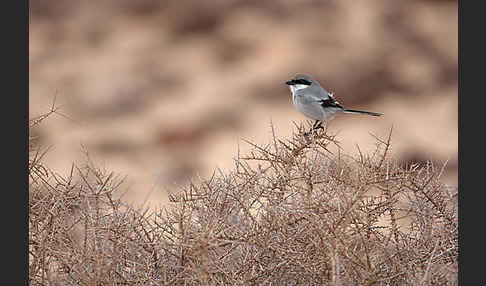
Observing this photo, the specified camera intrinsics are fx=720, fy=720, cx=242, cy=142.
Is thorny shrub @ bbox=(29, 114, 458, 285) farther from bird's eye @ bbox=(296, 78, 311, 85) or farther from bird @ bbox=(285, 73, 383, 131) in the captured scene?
bird's eye @ bbox=(296, 78, 311, 85)

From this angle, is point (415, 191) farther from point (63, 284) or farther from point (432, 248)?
point (63, 284)

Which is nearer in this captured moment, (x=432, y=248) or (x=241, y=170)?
(x=432, y=248)

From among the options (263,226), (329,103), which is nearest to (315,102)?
(329,103)

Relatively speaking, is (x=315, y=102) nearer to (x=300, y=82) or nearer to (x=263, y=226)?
(x=300, y=82)

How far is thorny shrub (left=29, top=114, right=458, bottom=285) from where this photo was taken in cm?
128

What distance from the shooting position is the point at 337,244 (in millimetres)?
1225

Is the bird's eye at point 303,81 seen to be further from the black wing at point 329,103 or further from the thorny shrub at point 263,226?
the thorny shrub at point 263,226

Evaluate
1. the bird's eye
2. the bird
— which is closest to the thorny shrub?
the bird

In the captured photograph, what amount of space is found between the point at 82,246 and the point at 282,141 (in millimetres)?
514

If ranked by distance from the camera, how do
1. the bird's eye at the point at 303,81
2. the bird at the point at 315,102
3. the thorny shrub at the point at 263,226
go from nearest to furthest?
1. the thorny shrub at the point at 263,226
2. the bird at the point at 315,102
3. the bird's eye at the point at 303,81

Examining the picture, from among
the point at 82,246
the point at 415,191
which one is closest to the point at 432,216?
the point at 415,191

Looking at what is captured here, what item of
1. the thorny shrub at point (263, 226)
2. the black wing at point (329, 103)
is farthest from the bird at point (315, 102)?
the thorny shrub at point (263, 226)

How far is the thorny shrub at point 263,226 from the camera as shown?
4.20 feet

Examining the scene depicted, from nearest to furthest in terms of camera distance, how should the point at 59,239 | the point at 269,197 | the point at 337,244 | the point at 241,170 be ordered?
1. the point at 337,244
2. the point at 59,239
3. the point at 269,197
4. the point at 241,170
